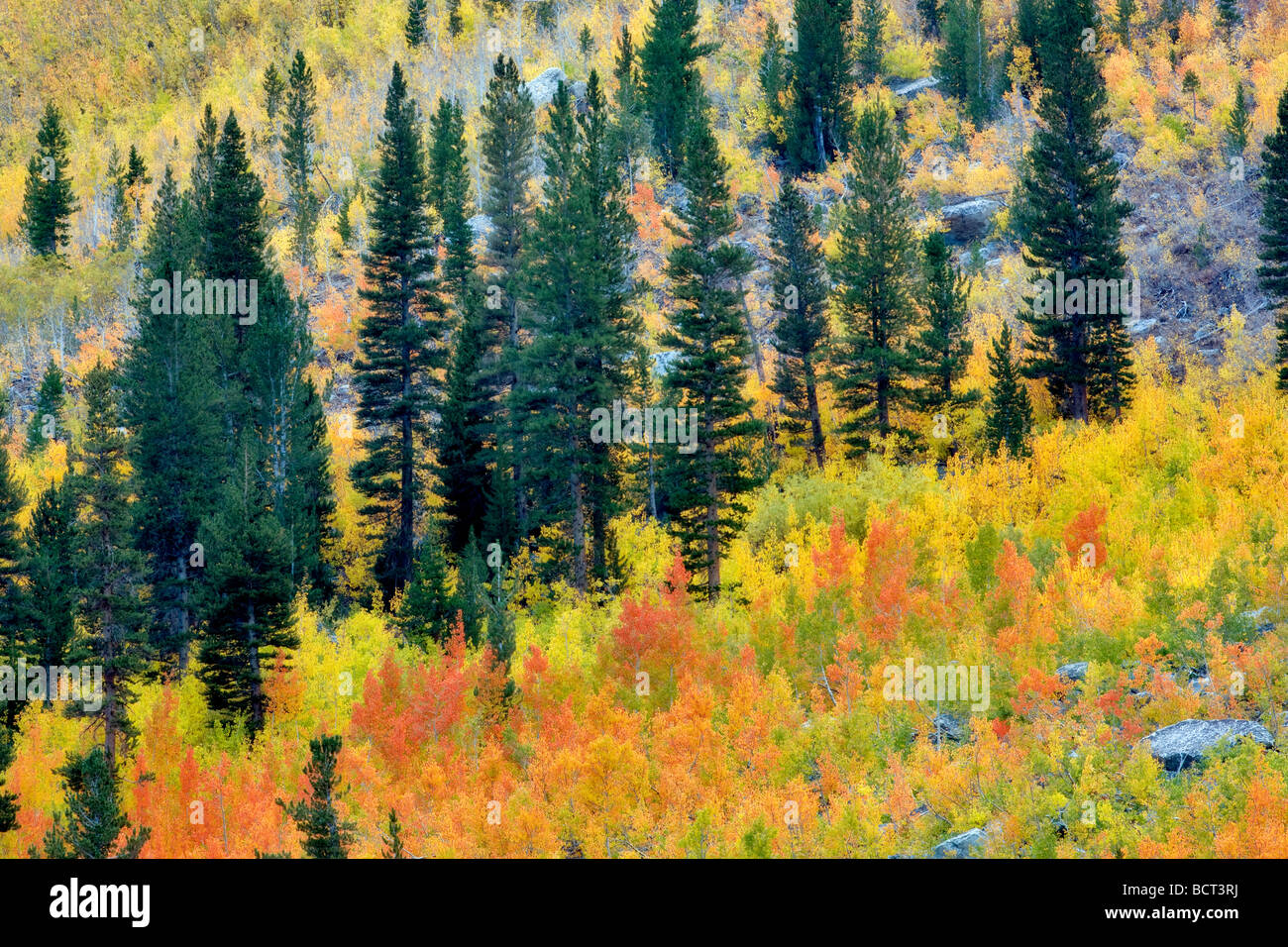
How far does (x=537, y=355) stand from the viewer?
40.4 m

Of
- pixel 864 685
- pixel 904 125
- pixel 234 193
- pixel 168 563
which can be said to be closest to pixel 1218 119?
pixel 904 125

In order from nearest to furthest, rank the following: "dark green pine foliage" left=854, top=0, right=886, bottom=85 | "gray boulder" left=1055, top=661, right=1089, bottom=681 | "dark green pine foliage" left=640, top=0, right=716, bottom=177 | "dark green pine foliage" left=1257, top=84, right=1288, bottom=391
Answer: "gray boulder" left=1055, top=661, right=1089, bottom=681, "dark green pine foliage" left=1257, top=84, right=1288, bottom=391, "dark green pine foliage" left=640, top=0, right=716, bottom=177, "dark green pine foliage" left=854, top=0, right=886, bottom=85

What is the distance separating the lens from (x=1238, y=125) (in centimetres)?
5378

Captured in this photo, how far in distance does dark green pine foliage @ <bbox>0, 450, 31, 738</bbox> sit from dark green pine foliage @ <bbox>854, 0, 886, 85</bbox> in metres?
58.7

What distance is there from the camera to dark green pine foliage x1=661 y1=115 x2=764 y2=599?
37.8 m

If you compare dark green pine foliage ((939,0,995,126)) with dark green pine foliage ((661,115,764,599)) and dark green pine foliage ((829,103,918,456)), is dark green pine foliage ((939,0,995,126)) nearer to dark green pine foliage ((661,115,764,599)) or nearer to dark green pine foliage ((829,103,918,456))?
dark green pine foliage ((829,103,918,456))

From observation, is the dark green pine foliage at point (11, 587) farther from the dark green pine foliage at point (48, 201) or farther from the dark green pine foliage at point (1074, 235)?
the dark green pine foliage at point (48, 201)

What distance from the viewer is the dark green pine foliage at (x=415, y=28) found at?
99.2 metres

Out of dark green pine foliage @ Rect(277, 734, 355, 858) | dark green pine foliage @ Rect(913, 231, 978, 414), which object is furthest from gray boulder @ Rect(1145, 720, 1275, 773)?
dark green pine foliage @ Rect(913, 231, 978, 414)

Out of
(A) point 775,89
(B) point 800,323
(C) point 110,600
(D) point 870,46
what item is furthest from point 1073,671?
(D) point 870,46

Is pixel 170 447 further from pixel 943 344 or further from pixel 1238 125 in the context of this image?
pixel 1238 125

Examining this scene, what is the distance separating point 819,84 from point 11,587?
54807 millimetres
